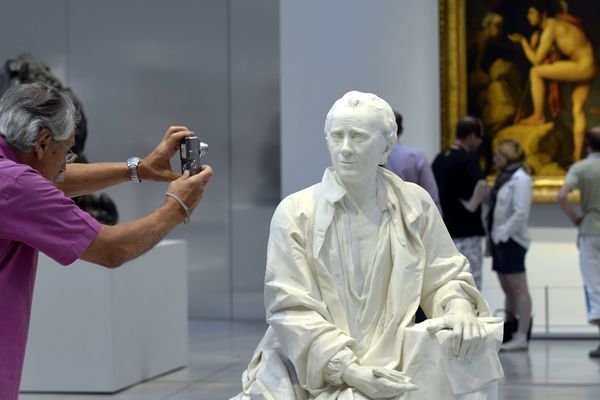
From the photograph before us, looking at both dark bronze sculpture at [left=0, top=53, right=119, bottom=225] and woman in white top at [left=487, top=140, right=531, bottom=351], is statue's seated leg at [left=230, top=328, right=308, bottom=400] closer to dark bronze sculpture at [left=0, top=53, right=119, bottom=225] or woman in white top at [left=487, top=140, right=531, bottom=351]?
dark bronze sculpture at [left=0, top=53, right=119, bottom=225]

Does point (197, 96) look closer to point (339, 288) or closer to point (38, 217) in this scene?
point (339, 288)

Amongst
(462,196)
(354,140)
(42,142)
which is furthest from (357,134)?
(462,196)

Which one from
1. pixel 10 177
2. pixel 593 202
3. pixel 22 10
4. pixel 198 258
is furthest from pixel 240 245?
pixel 10 177

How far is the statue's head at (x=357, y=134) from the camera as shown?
204 inches

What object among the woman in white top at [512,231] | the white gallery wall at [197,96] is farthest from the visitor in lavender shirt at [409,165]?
the white gallery wall at [197,96]

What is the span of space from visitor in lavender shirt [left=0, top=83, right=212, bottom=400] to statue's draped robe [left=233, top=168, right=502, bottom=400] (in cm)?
97

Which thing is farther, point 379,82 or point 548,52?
point 548,52

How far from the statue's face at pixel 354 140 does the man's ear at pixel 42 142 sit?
4.80 feet

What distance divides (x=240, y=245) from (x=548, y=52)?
363 cm

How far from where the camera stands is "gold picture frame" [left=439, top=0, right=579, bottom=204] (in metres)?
12.7

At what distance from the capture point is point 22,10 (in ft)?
45.9

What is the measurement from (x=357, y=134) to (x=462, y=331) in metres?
0.87

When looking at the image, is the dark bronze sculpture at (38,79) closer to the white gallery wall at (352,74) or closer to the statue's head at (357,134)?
the white gallery wall at (352,74)

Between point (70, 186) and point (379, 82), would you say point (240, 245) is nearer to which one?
point (379, 82)
